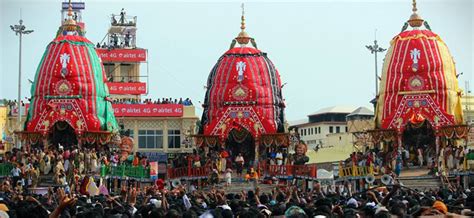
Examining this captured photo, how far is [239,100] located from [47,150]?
35.0 feet

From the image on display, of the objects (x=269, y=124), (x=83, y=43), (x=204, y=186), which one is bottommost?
(x=204, y=186)

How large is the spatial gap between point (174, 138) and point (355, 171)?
22.0 metres

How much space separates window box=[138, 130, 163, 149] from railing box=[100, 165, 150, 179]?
1682cm

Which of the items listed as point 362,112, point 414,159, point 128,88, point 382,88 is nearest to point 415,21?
point 382,88

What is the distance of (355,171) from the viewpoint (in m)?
44.2

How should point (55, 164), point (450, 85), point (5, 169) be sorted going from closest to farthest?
point (5, 169), point (55, 164), point (450, 85)

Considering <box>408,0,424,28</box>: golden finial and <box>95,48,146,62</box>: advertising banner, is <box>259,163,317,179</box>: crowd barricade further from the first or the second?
<box>95,48,146,62</box>: advertising banner

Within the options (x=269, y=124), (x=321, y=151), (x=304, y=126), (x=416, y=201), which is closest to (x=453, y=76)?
(x=269, y=124)

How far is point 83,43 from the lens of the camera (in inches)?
2050

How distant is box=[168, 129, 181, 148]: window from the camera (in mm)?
63812

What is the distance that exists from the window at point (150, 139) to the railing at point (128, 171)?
16.8m

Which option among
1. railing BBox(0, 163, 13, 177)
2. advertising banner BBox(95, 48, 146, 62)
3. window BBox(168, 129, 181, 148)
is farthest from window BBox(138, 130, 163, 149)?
railing BBox(0, 163, 13, 177)

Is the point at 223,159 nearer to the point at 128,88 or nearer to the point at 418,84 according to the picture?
the point at 418,84

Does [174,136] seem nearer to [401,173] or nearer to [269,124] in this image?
[269,124]
